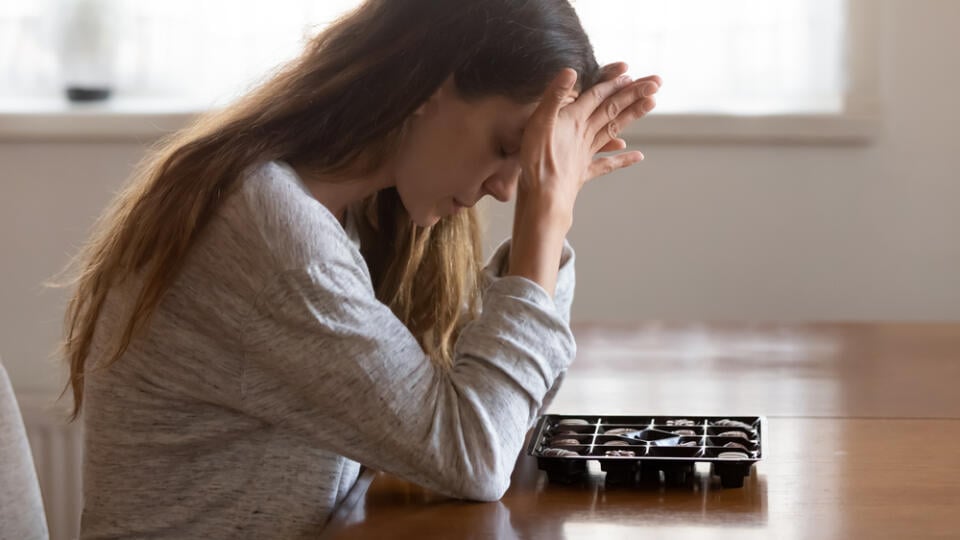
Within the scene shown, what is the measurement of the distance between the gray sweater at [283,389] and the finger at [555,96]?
0.54 ft

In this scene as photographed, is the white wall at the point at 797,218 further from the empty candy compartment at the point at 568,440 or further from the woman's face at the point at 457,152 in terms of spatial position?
the empty candy compartment at the point at 568,440

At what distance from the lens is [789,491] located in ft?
3.42

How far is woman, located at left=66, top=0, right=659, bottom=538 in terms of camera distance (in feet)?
3.48

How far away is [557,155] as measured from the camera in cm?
123

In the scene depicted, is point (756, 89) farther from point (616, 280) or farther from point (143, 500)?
point (143, 500)

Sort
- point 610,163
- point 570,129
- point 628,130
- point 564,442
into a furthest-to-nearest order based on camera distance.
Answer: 1. point 628,130
2. point 610,163
3. point 570,129
4. point 564,442

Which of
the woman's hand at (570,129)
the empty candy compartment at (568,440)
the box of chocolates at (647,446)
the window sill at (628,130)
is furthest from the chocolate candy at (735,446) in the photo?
the window sill at (628,130)

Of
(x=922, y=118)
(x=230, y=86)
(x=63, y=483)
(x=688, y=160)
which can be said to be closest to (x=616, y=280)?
(x=688, y=160)

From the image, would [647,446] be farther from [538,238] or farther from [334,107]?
[334,107]

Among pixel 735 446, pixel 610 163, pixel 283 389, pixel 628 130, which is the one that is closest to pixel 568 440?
pixel 735 446

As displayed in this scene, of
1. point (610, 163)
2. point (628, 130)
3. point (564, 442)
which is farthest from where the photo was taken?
point (628, 130)

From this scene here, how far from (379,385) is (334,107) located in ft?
0.92

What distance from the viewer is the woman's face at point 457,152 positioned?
4.02 feet

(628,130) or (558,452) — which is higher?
(628,130)
